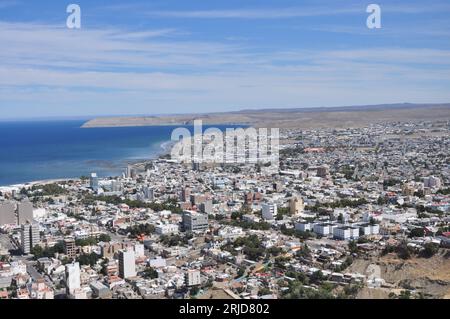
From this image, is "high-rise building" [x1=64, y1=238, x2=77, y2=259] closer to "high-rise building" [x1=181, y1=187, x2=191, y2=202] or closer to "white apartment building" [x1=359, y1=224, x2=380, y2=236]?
"high-rise building" [x1=181, y1=187, x2=191, y2=202]

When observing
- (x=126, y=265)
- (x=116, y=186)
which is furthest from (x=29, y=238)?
(x=116, y=186)

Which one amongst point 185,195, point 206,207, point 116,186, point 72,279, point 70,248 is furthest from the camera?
point 116,186

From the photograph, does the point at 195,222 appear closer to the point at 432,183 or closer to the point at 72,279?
the point at 72,279

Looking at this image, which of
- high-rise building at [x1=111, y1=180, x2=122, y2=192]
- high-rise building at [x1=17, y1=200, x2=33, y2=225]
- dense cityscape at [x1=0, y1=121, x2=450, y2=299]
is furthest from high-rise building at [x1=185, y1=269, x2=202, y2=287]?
high-rise building at [x1=111, y1=180, x2=122, y2=192]

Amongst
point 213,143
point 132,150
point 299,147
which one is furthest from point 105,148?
point 299,147

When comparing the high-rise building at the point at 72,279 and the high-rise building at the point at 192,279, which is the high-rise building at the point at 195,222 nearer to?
the high-rise building at the point at 192,279
